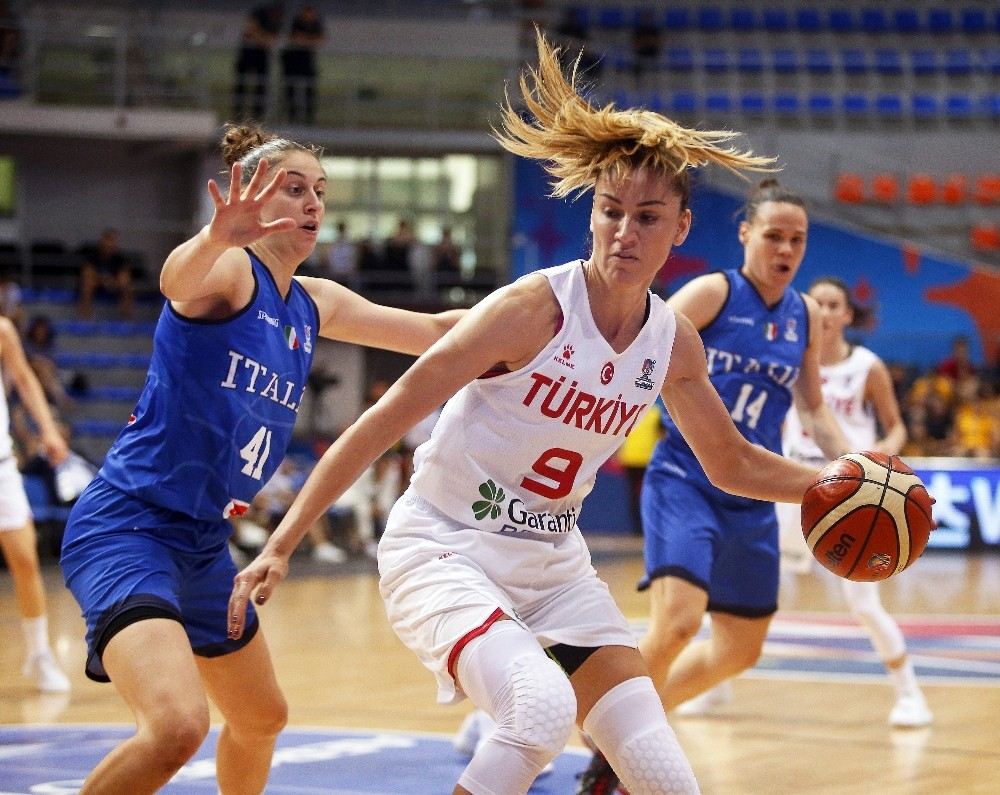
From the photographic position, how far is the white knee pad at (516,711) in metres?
3.27

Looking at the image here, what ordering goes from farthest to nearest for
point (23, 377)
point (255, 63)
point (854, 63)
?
point (854, 63) → point (255, 63) → point (23, 377)

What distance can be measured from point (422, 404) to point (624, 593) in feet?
27.9

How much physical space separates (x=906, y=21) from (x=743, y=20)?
2.42 metres

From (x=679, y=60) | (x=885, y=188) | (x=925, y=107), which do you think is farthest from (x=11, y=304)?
(x=925, y=107)

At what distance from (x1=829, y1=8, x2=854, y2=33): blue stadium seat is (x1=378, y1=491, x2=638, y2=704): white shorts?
20.1 m

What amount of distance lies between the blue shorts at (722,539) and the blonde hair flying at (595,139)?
2017mm

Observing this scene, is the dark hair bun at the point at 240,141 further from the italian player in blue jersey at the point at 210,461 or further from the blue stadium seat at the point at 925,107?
the blue stadium seat at the point at 925,107

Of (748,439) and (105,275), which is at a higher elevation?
(748,439)

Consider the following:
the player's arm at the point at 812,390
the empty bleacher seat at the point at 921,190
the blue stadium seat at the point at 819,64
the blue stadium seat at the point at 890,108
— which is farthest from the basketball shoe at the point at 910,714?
the blue stadium seat at the point at 819,64

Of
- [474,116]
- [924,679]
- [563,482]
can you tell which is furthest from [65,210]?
[563,482]

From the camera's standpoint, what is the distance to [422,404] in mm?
3416

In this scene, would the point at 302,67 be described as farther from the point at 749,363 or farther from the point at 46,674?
the point at 749,363

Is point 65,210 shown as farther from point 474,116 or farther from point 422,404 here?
point 422,404

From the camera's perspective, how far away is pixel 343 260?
18.8 m
